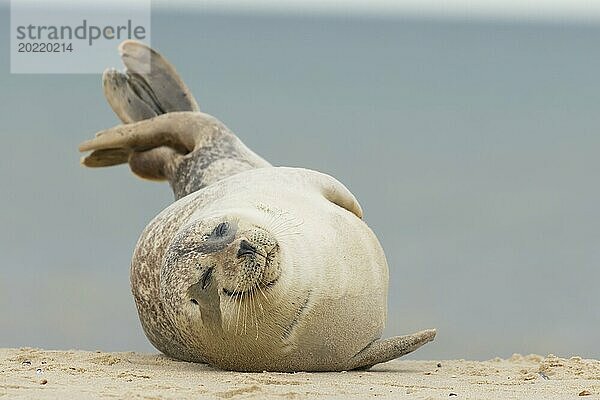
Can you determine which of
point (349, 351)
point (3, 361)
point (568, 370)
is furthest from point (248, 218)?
point (568, 370)

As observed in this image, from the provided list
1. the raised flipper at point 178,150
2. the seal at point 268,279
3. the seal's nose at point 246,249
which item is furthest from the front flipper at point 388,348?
the raised flipper at point 178,150

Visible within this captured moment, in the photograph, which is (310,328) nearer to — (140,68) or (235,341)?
(235,341)

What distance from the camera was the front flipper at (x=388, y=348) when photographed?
5359 millimetres

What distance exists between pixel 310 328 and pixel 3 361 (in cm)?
181

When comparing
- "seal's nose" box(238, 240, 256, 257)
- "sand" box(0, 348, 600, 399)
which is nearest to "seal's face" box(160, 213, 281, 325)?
"seal's nose" box(238, 240, 256, 257)

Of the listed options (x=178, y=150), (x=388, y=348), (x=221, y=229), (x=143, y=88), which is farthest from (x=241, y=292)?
(x=143, y=88)

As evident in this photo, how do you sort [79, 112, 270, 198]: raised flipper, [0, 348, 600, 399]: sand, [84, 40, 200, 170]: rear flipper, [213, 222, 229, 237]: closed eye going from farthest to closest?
[84, 40, 200, 170]: rear flipper < [79, 112, 270, 198]: raised flipper < [213, 222, 229, 237]: closed eye < [0, 348, 600, 399]: sand

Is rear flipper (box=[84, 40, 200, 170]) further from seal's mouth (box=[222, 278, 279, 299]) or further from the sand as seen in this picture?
seal's mouth (box=[222, 278, 279, 299])

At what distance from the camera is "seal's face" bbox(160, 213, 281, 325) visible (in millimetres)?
4562

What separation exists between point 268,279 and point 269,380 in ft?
1.40

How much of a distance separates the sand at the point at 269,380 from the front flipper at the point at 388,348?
2.6 inches

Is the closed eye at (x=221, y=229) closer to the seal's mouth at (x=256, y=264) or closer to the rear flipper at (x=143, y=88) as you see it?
the seal's mouth at (x=256, y=264)

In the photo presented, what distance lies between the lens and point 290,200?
17.6 ft

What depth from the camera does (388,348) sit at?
539cm
